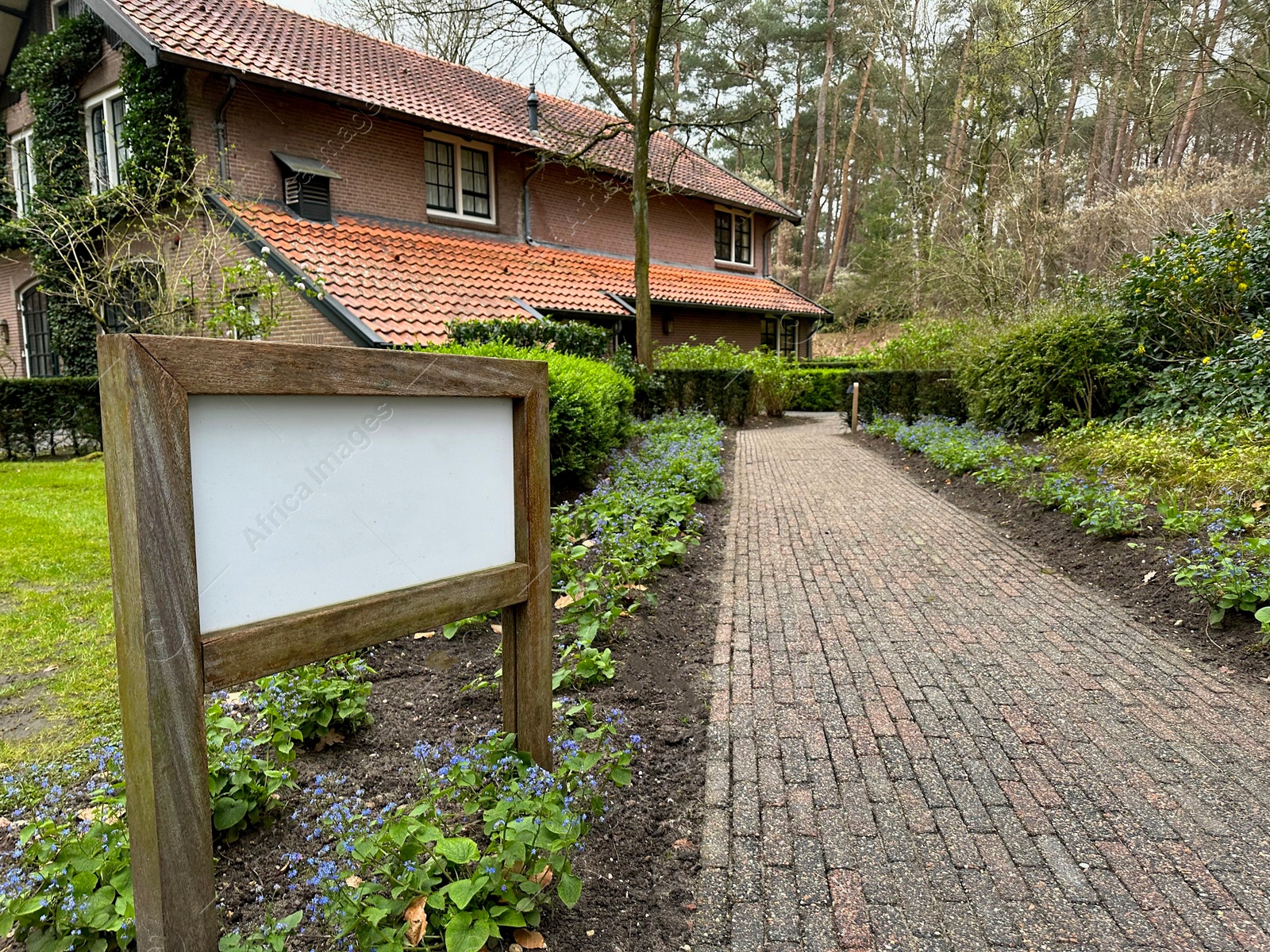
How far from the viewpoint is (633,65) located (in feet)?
64.3

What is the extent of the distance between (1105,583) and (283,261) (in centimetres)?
1130

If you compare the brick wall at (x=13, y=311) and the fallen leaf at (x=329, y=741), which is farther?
the brick wall at (x=13, y=311)

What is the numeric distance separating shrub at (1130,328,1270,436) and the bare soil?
81.2 inches

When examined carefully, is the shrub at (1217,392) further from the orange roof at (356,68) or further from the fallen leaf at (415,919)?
the orange roof at (356,68)

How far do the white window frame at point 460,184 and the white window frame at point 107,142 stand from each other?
17.5ft

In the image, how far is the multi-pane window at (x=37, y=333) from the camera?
17109mm

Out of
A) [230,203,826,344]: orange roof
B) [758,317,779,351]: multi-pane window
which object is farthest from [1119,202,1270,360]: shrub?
[758,317,779,351]: multi-pane window

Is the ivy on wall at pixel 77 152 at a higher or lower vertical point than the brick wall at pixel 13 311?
higher

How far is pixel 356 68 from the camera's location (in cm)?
1548

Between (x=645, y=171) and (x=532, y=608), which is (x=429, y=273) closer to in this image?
(x=645, y=171)

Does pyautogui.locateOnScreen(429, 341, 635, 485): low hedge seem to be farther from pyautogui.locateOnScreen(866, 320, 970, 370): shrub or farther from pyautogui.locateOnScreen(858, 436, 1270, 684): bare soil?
pyautogui.locateOnScreen(866, 320, 970, 370): shrub

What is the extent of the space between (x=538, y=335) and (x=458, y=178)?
5901 millimetres

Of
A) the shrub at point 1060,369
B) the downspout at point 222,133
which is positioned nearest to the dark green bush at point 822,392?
the shrub at point 1060,369

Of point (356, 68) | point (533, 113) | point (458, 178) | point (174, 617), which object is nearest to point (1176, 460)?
point (174, 617)
